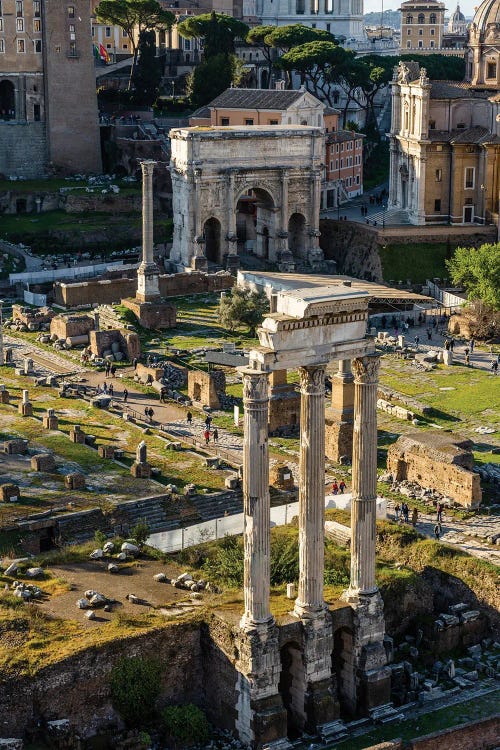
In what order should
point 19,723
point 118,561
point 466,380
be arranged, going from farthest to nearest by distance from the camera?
point 466,380
point 118,561
point 19,723

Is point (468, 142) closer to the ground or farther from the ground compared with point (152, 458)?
farther from the ground

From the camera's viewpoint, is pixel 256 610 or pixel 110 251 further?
pixel 110 251

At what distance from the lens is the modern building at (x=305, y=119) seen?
86438mm

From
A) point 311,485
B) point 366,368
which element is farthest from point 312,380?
point 311,485

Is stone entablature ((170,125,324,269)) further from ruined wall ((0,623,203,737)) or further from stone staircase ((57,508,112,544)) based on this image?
ruined wall ((0,623,203,737))

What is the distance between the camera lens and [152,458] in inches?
1875

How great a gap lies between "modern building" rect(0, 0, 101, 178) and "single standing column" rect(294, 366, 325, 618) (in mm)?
64407

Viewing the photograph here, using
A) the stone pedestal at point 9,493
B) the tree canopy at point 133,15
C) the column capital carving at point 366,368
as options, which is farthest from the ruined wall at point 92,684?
the tree canopy at point 133,15

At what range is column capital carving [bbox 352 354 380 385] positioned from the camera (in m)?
32.4

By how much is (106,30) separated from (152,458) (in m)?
74.1

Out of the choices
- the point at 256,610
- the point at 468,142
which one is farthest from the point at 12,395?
the point at 468,142

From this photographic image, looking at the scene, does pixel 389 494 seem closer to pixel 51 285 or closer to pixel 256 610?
pixel 256 610

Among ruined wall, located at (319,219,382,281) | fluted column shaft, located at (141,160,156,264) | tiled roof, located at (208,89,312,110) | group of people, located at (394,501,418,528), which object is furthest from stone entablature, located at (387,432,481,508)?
tiled roof, located at (208,89,312,110)

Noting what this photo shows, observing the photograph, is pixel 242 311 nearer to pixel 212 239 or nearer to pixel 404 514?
pixel 212 239
